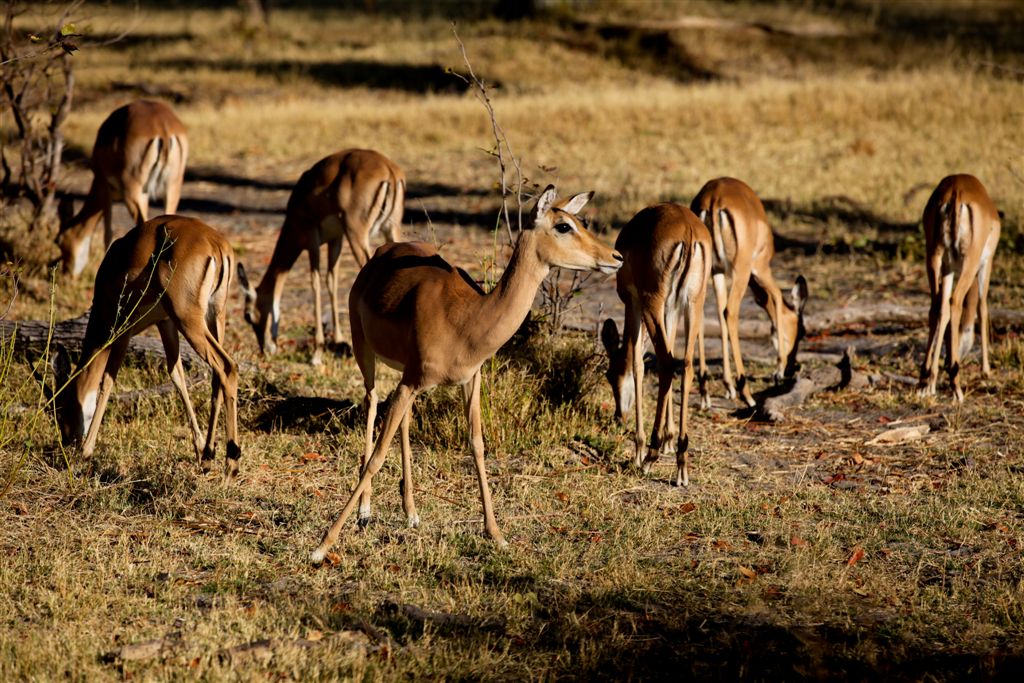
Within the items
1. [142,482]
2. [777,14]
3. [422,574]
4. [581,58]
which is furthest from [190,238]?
[777,14]

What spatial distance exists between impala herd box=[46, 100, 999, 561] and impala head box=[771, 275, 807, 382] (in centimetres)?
2

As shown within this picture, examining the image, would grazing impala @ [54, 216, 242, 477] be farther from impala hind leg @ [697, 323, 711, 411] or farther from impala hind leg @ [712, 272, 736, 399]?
impala hind leg @ [712, 272, 736, 399]

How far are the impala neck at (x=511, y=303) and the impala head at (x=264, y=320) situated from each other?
4166 millimetres

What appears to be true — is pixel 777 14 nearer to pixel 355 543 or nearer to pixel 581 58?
pixel 581 58

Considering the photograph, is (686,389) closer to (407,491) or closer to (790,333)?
(407,491)

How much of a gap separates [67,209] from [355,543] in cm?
699

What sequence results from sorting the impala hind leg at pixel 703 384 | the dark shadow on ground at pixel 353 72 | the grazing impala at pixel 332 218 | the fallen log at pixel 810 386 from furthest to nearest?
1. the dark shadow on ground at pixel 353 72
2. the grazing impala at pixel 332 218
3. the impala hind leg at pixel 703 384
4. the fallen log at pixel 810 386

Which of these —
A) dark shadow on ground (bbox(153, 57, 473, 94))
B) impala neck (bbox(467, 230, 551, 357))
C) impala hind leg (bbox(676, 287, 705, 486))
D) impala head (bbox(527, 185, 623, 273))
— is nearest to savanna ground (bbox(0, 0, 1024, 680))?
impala hind leg (bbox(676, 287, 705, 486))

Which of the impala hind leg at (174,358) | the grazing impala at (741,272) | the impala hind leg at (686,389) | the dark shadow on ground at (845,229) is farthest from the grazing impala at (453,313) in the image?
the dark shadow on ground at (845,229)

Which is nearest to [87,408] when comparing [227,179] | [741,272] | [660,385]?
[660,385]

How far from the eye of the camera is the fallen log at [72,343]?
8.12 meters

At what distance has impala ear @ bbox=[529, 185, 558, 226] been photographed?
5183mm

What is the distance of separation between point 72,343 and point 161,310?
1.68 meters

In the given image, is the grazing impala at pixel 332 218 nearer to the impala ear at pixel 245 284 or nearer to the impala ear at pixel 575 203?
the impala ear at pixel 245 284
